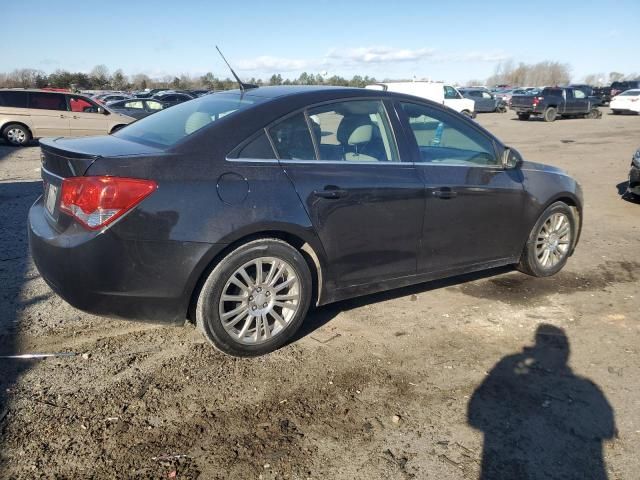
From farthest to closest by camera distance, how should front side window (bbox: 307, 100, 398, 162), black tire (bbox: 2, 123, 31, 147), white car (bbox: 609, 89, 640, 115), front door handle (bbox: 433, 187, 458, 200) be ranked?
white car (bbox: 609, 89, 640, 115), black tire (bbox: 2, 123, 31, 147), front door handle (bbox: 433, 187, 458, 200), front side window (bbox: 307, 100, 398, 162)

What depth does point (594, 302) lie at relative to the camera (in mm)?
4527

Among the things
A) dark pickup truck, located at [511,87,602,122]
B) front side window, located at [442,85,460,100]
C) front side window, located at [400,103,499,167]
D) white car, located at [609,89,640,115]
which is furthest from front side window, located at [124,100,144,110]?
white car, located at [609,89,640,115]

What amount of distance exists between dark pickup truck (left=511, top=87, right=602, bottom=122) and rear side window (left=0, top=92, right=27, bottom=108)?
24781mm

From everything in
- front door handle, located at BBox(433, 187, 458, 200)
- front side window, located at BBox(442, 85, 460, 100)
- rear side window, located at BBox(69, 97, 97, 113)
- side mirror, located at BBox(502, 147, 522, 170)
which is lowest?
front door handle, located at BBox(433, 187, 458, 200)

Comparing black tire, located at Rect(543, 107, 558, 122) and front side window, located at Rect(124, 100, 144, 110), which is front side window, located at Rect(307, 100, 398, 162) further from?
black tire, located at Rect(543, 107, 558, 122)

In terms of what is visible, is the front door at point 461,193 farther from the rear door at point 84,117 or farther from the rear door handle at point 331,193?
the rear door at point 84,117

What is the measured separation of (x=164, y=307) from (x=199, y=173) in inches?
32.6

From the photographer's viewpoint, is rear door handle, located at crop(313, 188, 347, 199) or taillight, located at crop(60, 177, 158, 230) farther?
rear door handle, located at crop(313, 188, 347, 199)

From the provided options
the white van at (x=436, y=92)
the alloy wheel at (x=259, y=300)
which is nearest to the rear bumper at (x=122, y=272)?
the alloy wheel at (x=259, y=300)

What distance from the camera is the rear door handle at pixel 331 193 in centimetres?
344

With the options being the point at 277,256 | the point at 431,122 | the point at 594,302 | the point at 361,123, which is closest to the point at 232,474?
the point at 277,256

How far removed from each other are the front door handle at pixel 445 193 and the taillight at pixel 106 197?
2.08 metres

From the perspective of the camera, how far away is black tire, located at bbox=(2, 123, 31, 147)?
15.5 metres

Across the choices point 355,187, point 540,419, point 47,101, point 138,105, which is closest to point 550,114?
point 138,105
